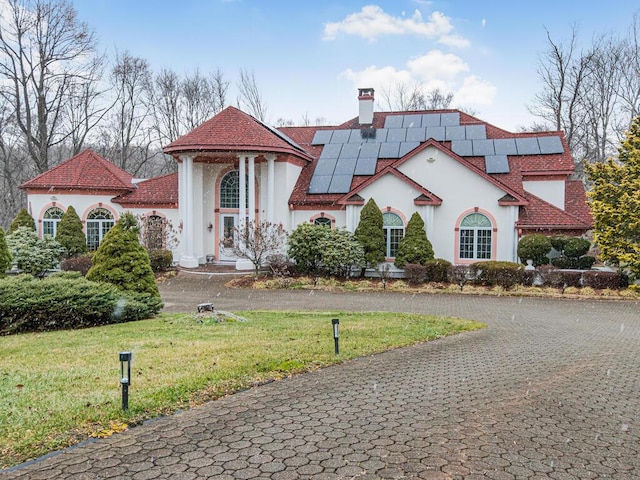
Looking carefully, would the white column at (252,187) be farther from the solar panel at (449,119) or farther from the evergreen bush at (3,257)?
the solar panel at (449,119)

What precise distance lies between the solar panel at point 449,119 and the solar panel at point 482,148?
268cm

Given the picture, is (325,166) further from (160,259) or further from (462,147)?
(160,259)

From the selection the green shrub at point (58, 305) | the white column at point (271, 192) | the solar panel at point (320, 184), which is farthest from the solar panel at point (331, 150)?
the green shrub at point (58, 305)

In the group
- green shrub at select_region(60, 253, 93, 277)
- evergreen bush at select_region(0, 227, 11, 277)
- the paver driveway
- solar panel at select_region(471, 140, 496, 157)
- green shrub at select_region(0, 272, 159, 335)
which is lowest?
the paver driveway

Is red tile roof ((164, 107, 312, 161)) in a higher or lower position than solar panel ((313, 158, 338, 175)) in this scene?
higher

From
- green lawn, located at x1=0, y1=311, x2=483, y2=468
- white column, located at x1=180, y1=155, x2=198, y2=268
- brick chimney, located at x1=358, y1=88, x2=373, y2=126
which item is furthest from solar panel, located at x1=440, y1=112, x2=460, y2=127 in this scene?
green lawn, located at x1=0, y1=311, x2=483, y2=468

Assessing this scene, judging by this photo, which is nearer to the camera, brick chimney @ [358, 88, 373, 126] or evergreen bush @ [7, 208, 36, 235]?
evergreen bush @ [7, 208, 36, 235]

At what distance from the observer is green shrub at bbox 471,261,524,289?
18.5m

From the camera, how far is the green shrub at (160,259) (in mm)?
22484

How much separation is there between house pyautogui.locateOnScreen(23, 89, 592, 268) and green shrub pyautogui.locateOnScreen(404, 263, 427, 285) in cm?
267

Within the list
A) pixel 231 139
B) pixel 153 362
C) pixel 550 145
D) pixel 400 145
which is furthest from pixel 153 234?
pixel 550 145

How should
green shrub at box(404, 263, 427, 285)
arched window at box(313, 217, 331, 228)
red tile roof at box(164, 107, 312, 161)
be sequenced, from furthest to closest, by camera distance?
arched window at box(313, 217, 331, 228) < red tile roof at box(164, 107, 312, 161) < green shrub at box(404, 263, 427, 285)

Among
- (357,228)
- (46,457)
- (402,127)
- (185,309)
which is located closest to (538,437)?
(46,457)

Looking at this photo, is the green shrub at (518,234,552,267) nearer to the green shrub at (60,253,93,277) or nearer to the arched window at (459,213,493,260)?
the arched window at (459,213,493,260)
